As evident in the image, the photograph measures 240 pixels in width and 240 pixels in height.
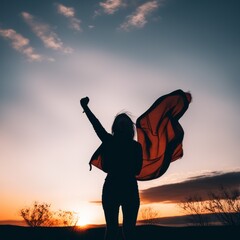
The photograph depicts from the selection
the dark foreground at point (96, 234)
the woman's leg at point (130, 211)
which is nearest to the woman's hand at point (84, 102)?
the woman's leg at point (130, 211)

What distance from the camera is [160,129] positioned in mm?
5000

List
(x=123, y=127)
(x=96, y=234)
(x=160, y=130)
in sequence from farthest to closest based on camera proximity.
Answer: (x=96, y=234)
(x=160, y=130)
(x=123, y=127)

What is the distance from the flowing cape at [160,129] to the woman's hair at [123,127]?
141cm

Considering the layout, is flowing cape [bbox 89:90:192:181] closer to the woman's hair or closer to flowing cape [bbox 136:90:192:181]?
flowing cape [bbox 136:90:192:181]

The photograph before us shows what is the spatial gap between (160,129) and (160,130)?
0.06ft

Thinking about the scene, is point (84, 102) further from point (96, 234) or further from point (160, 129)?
point (96, 234)

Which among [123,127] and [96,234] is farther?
[96,234]

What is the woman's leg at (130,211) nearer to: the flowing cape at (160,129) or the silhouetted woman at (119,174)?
the silhouetted woman at (119,174)

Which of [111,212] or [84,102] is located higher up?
[84,102]

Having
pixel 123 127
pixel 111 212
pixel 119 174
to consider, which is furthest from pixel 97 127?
pixel 111 212

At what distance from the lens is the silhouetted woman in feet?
10.7

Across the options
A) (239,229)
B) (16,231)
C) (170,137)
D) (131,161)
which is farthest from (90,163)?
(239,229)

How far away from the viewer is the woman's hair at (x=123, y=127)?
3.47 m

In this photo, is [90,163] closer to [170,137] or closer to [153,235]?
[170,137]
